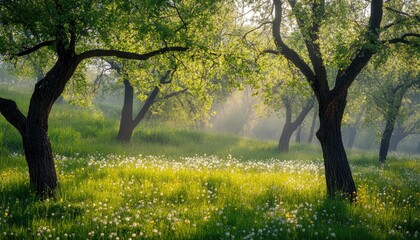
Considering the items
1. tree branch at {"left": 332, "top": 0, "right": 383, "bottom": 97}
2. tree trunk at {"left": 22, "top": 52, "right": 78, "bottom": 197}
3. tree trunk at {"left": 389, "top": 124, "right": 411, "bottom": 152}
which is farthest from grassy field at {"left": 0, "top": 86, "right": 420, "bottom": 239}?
tree trunk at {"left": 389, "top": 124, "right": 411, "bottom": 152}

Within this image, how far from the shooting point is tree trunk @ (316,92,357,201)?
36.0ft

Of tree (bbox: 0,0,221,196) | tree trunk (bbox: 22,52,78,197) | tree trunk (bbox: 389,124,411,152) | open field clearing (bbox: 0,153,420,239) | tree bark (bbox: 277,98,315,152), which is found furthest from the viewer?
tree trunk (bbox: 389,124,411,152)

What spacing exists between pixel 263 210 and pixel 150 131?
61.7ft

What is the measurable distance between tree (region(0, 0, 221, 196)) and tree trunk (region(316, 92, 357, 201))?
199 inches

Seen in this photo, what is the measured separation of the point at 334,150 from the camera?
36.6 feet

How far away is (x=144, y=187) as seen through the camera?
10.3m

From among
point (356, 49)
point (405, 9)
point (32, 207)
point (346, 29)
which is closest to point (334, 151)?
point (356, 49)

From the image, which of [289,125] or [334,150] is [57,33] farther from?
[289,125]

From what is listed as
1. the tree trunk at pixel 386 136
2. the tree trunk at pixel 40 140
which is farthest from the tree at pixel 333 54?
the tree trunk at pixel 386 136

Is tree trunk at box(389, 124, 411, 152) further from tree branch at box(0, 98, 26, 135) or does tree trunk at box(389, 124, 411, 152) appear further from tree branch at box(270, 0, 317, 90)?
tree branch at box(0, 98, 26, 135)

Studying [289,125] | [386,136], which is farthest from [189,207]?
[289,125]

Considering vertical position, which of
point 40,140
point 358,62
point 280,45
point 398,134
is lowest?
point 40,140

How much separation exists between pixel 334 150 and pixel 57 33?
9.12 metres

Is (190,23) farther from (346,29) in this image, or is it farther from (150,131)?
(150,131)
